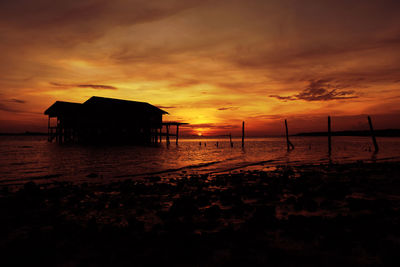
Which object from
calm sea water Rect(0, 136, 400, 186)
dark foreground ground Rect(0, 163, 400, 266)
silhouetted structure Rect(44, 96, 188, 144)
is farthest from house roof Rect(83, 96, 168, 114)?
dark foreground ground Rect(0, 163, 400, 266)

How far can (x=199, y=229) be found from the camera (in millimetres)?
4668

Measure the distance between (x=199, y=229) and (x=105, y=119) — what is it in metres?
39.8

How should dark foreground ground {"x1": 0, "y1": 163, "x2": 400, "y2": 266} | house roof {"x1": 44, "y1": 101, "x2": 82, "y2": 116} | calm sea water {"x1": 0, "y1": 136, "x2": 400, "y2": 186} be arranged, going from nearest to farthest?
dark foreground ground {"x1": 0, "y1": 163, "x2": 400, "y2": 266} < calm sea water {"x1": 0, "y1": 136, "x2": 400, "y2": 186} < house roof {"x1": 44, "y1": 101, "x2": 82, "y2": 116}

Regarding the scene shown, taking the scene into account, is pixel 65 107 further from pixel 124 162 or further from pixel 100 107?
pixel 124 162

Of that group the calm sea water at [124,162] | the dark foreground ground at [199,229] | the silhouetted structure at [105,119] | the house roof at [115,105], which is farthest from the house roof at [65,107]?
the dark foreground ground at [199,229]

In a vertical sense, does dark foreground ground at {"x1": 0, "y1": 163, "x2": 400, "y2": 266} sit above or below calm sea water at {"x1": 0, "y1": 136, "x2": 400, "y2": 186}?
above

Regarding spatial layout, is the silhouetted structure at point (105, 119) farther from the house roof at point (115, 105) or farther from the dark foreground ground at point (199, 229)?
the dark foreground ground at point (199, 229)

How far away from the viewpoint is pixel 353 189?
8266 mm

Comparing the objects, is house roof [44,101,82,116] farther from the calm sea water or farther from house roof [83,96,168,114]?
the calm sea water

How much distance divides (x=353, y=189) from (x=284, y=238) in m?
5.62

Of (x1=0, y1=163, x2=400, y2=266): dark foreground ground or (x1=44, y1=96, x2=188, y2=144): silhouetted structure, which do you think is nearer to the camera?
(x1=0, y1=163, x2=400, y2=266): dark foreground ground

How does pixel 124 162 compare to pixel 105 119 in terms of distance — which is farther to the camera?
pixel 105 119

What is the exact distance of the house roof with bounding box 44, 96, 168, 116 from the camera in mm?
39312

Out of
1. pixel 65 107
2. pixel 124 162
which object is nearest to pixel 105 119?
pixel 65 107
